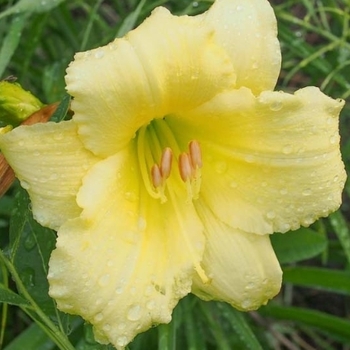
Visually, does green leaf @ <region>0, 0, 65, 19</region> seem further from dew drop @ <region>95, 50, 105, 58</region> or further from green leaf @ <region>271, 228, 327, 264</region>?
green leaf @ <region>271, 228, 327, 264</region>

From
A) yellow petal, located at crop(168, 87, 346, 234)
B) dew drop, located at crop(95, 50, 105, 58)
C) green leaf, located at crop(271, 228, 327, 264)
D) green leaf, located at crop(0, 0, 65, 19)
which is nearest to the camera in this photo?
dew drop, located at crop(95, 50, 105, 58)

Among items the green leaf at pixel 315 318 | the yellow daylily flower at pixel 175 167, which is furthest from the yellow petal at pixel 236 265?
the green leaf at pixel 315 318

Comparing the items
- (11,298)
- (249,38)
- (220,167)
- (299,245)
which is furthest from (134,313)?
(299,245)

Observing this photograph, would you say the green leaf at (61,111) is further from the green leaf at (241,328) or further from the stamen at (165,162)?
the green leaf at (241,328)

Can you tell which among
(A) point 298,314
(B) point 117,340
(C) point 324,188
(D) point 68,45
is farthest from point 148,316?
(D) point 68,45

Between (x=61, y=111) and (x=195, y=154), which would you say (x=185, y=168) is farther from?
(x=61, y=111)

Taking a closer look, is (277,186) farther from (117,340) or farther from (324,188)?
(117,340)

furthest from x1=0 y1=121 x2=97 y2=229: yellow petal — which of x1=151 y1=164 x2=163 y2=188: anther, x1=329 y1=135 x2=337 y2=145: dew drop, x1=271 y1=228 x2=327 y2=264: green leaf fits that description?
x1=271 y1=228 x2=327 y2=264: green leaf
